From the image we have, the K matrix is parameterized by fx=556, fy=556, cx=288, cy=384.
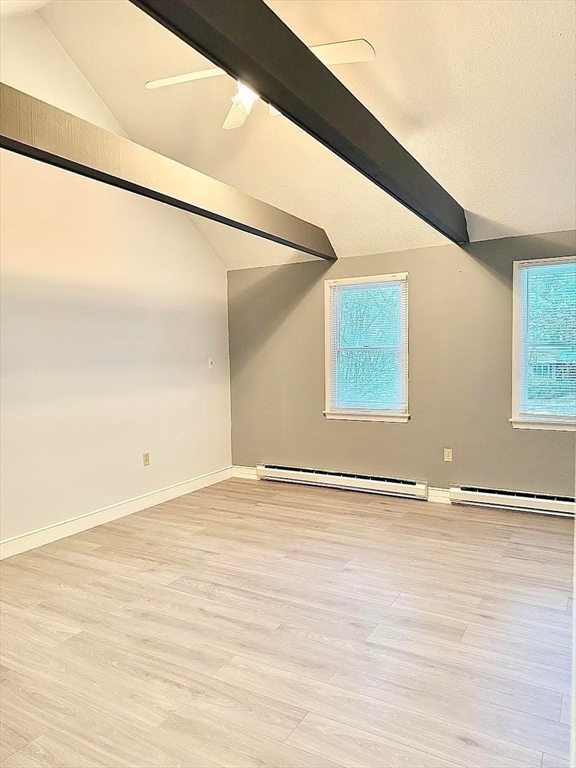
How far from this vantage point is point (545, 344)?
438 centimetres

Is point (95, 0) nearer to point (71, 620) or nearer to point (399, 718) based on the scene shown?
point (71, 620)

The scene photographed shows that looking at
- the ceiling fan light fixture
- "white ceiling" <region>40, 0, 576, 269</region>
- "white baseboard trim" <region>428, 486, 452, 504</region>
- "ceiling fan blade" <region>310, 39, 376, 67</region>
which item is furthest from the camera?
"white baseboard trim" <region>428, 486, 452, 504</region>

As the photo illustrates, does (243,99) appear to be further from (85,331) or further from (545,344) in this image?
(545,344)

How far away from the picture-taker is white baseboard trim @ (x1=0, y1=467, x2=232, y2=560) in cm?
369

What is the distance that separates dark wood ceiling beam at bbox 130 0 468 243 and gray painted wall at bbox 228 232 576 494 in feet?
6.04

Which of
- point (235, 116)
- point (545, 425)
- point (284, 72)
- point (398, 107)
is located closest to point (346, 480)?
point (545, 425)

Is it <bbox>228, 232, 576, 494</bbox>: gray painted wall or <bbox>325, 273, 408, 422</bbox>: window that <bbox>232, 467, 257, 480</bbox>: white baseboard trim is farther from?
<bbox>325, 273, 408, 422</bbox>: window

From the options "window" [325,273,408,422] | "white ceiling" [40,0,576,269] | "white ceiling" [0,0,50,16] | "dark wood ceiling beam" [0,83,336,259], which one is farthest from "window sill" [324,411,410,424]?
"white ceiling" [0,0,50,16]

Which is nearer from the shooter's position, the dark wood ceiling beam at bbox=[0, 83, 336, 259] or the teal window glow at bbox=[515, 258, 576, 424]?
the dark wood ceiling beam at bbox=[0, 83, 336, 259]

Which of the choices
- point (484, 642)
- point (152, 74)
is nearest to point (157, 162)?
point (152, 74)

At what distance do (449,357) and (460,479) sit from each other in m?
1.05

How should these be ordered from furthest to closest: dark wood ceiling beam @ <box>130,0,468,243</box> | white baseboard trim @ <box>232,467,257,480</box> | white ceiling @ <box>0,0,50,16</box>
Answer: white baseboard trim @ <box>232,467,257,480</box>
white ceiling @ <box>0,0,50,16</box>
dark wood ceiling beam @ <box>130,0,468,243</box>

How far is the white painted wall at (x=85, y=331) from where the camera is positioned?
12.1 feet

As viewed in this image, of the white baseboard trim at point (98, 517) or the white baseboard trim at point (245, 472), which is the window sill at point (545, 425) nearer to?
the white baseboard trim at point (245, 472)
